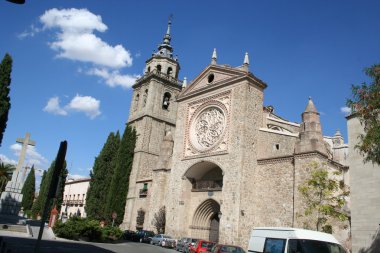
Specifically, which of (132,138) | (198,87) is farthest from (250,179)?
(132,138)

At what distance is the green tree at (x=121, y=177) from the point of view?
118 ft

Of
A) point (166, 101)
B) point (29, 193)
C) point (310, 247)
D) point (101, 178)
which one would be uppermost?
point (166, 101)

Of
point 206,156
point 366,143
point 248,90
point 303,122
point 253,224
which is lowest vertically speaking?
point 253,224

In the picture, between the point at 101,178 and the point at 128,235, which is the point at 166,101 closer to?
the point at 101,178

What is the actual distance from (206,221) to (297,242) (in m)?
19.0

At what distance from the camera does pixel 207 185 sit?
2847cm

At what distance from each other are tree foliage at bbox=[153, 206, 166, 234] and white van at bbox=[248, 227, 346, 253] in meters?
19.8

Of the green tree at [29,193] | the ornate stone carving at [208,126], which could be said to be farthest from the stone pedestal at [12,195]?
the green tree at [29,193]

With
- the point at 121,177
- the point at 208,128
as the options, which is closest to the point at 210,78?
the point at 208,128

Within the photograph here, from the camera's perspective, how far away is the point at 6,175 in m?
46.5

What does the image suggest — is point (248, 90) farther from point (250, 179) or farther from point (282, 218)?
point (282, 218)

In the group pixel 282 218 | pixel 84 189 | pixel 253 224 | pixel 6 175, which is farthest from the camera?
pixel 84 189

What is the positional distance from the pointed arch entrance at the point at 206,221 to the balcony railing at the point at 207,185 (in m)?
1.04

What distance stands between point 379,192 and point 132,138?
94.0ft
